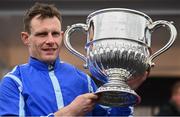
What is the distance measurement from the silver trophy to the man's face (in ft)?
0.14

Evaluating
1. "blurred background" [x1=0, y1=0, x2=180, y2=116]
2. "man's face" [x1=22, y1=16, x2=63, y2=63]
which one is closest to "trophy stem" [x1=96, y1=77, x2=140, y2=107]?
"man's face" [x1=22, y1=16, x2=63, y2=63]

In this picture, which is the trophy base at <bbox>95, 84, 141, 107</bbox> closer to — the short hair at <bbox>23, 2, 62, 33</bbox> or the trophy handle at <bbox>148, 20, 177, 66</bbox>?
the trophy handle at <bbox>148, 20, 177, 66</bbox>

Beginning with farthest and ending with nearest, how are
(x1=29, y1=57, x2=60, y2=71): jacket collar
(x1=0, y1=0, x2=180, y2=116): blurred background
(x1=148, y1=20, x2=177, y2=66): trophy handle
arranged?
(x1=0, y1=0, x2=180, y2=116): blurred background → (x1=29, y1=57, x2=60, y2=71): jacket collar → (x1=148, y1=20, x2=177, y2=66): trophy handle

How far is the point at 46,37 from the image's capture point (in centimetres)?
231

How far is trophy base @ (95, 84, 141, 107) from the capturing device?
2.11 meters

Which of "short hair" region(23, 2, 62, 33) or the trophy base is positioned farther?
"short hair" region(23, 2, 62, 33)

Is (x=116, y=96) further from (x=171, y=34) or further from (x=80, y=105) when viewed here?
(x=171, y=34)

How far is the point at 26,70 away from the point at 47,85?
102mm

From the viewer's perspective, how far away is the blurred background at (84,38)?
464cm

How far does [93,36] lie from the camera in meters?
2.27

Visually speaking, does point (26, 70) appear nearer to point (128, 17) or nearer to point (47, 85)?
point (47, 85)

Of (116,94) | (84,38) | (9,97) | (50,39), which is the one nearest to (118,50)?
(116,94)

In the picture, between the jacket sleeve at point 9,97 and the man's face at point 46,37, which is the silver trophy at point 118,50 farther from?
the jacket sleeve at point 9,97

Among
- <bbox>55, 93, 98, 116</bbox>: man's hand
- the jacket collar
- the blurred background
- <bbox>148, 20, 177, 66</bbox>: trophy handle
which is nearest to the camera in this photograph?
<bbox>55, 93, 98, 116</bbox>: man's hand
